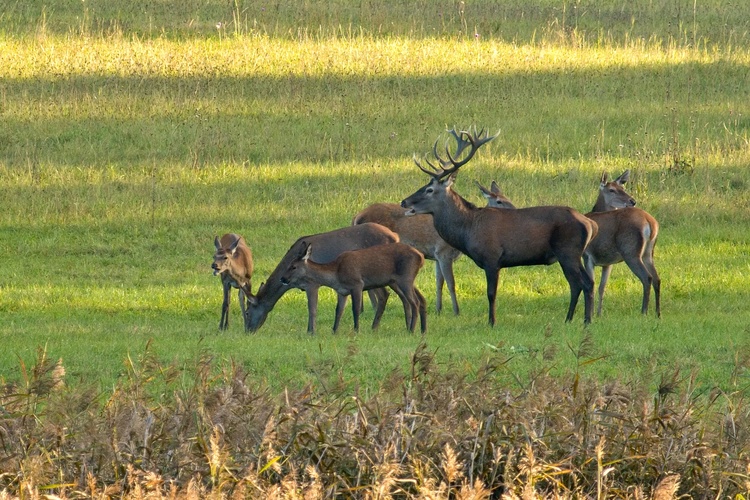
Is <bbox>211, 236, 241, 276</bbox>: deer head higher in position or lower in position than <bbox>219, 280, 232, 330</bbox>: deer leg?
higher

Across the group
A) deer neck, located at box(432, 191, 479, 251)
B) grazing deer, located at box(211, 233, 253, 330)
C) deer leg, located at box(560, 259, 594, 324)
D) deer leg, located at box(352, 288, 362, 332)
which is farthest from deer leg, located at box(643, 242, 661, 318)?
grazing deer, located at box(211, 233, 253, 330)

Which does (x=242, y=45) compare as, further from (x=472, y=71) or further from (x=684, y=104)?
(x=684, y=104)

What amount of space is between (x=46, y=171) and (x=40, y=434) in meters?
15.9

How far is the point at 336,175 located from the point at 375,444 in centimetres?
1548

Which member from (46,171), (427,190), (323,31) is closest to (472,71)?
(323,31)

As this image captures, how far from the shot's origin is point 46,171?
71.6ft

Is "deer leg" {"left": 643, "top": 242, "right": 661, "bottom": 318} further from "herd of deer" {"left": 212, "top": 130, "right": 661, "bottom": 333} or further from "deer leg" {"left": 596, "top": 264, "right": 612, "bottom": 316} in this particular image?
"deer leg" {"left": 596, "top": 264, "right": 612, "bottom": 316}

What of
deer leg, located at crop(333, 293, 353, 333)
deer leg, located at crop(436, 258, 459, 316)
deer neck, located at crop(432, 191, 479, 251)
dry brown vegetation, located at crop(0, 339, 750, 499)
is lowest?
deer leg, located at crop(436, 258, 459, 316)

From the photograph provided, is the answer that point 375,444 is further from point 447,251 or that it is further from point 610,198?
point 610,198

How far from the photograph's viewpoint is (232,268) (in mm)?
14641

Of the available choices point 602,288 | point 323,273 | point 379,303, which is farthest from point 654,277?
point 323,273

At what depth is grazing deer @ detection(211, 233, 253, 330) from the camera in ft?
47.3

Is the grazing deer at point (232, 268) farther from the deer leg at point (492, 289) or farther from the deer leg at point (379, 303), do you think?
the deer leg at point (492, 289)

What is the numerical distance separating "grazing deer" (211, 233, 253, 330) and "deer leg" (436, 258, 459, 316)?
248cm
